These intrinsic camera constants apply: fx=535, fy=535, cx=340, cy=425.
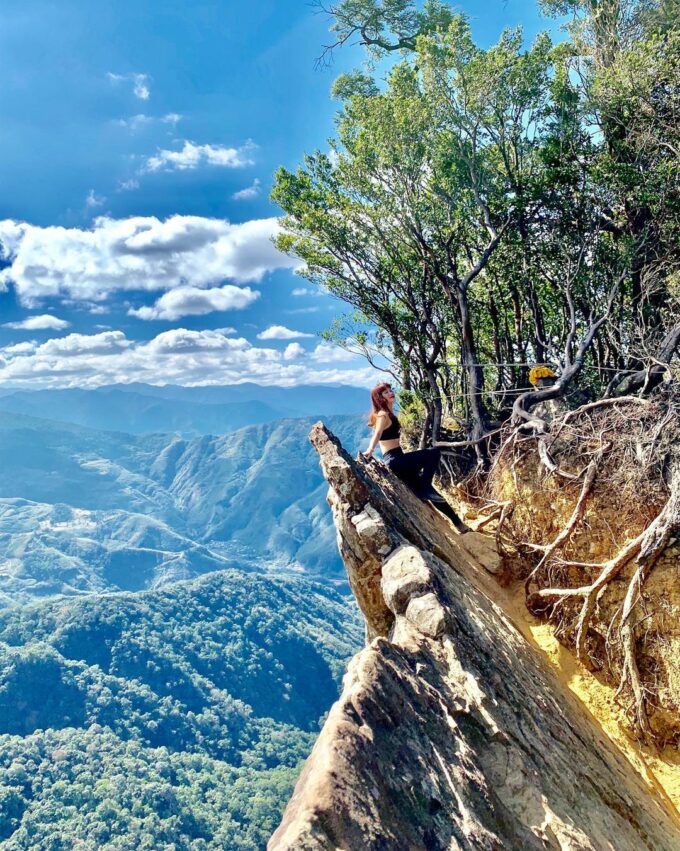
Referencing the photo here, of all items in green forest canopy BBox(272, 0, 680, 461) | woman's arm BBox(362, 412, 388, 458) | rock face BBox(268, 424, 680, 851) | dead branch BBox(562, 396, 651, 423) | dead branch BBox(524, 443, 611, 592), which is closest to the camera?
rock face BBox(268, 424, 680, 851)

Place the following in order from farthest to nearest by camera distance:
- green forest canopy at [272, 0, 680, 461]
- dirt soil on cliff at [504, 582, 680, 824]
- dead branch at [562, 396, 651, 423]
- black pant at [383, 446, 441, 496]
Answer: green forest canopy at [272, 0, 680, 461] < black pant at [383, 446, 441, 496] < dead branch at [562, 396, 651, 423] < dirt soil on cliff at [504, 582, 680, 824]

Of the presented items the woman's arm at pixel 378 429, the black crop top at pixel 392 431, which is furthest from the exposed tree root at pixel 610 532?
the woman's arm at pixel 378 429

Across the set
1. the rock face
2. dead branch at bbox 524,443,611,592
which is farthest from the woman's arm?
dead branch at bbox 524,443,611,592

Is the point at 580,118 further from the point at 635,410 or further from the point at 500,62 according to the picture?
the point at 635,410

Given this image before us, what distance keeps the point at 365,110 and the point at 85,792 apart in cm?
17525

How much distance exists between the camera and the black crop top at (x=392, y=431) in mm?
10980

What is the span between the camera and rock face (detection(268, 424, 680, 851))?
10.7 feet

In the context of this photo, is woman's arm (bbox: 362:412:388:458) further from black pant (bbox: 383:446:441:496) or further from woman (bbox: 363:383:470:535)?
black pant (bbox: 383:446:441:496)

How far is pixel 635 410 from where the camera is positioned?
32.5 ft

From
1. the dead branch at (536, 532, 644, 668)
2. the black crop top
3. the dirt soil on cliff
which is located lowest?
the dirt soil on cliff

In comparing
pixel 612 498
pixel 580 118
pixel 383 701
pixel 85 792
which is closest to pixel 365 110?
pixel 580 118

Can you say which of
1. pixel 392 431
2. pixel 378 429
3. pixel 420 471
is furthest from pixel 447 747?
pixel 420 471

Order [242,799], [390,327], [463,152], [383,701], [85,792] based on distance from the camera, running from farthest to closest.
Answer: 1. [242,799]
2. [85,792]
3. [390,327]
4. [463,152]
5. [383,701]

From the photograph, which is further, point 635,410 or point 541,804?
point 635,410
